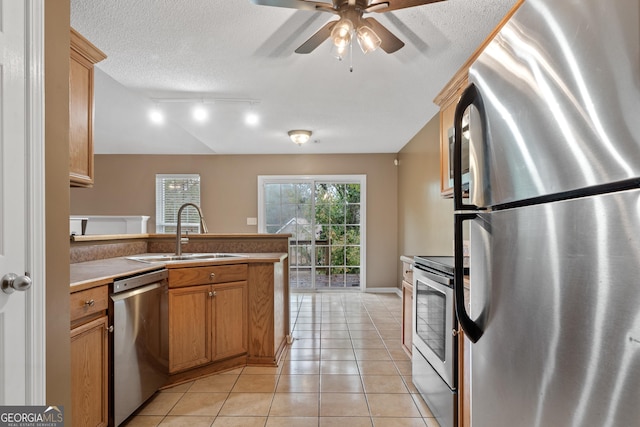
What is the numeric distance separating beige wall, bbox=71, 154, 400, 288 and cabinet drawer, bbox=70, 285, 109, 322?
419 centimetres

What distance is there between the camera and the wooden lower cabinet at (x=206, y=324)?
2283 mm

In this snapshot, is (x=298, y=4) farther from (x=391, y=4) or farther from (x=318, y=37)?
(x=391, y=4)

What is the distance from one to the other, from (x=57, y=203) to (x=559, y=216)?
4.77 feet

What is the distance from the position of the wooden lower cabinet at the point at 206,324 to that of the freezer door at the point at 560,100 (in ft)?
6.93

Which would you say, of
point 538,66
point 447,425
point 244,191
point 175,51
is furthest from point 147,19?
point 244,191

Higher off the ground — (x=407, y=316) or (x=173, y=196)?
(x=173, y=196)

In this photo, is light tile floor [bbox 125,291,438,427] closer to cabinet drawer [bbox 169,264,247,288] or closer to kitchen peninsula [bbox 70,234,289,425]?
kitchen peninsula [bbox 70,234,289,425]

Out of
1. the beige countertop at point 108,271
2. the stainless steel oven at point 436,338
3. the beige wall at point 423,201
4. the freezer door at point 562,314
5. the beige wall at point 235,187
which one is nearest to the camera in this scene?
the freezer door at point 562,314

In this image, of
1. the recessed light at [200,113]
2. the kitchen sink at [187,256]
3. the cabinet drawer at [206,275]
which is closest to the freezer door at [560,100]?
the cabinet drawer at [206,275]

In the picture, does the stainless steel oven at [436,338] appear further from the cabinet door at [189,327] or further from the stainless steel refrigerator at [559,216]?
the cabinet door at [189,327]

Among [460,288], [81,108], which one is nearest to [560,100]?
[460,288]

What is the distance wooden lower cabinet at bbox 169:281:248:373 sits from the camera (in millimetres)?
2283

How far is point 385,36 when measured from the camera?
1.83 metres

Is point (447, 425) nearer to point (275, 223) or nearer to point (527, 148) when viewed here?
point (527, 148)
